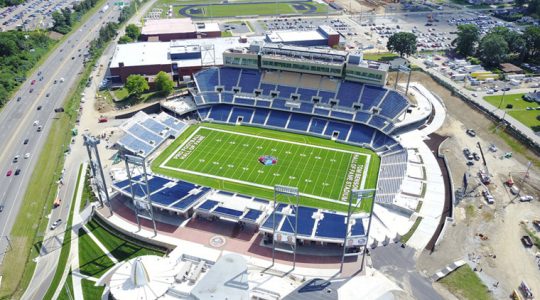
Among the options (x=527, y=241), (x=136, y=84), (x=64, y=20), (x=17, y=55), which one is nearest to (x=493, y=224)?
(x=527, y=241)

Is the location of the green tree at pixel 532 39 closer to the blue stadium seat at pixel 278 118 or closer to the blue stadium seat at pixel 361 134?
the blue stadium seat at pixel 361 134

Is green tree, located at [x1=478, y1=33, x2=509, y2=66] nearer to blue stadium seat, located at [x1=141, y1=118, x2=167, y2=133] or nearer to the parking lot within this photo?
blue stadium seat, located at [x1=141, y1=118, x2=167, y2=133]

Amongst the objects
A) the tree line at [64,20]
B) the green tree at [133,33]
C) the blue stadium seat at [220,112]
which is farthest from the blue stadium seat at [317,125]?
the tree line at [64,20]

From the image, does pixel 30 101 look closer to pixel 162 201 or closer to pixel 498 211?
pixel 162 201

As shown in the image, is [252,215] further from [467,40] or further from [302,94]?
[467,40]

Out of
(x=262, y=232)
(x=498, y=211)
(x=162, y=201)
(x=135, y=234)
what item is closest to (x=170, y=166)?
(x=162, y=201)

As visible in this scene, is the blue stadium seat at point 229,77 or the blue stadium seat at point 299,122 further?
the blue stadium seat at point 229,77
